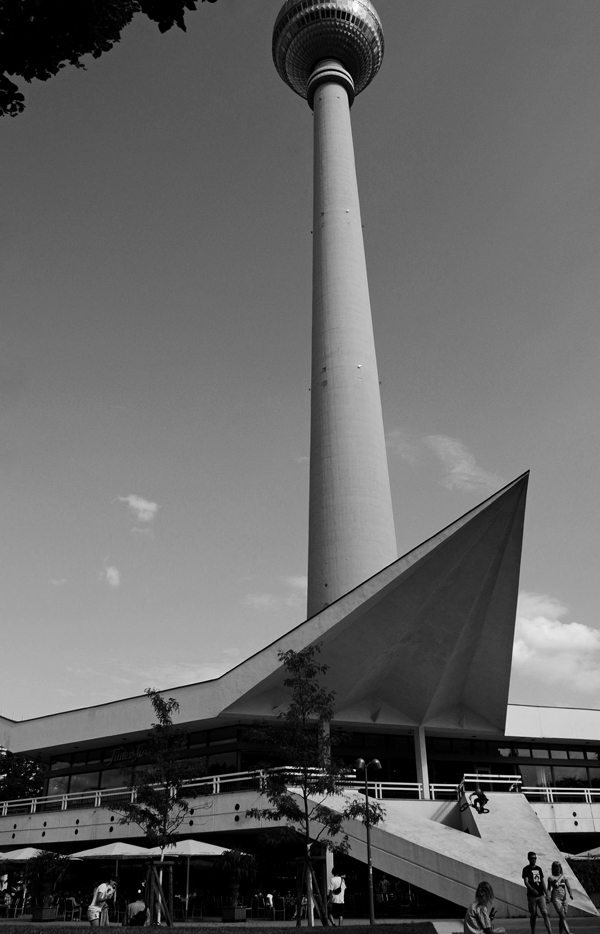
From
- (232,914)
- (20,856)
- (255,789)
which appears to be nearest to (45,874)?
(20,856)

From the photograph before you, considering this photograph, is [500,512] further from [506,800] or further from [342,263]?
[342,263]

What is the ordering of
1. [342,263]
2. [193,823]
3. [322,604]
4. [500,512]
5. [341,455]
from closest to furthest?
[193,823], [500,512], [322,604], [341,455], [342,263]

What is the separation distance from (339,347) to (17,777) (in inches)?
1268

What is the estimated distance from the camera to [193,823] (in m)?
25.5

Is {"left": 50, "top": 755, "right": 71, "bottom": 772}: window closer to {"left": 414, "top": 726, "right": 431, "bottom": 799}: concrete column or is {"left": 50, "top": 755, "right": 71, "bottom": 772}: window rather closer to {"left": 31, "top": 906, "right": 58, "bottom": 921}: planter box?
{"left": 31, "top": 906, "right": 58, "bottom": 921}: planter box

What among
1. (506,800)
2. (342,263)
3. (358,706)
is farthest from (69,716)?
(342,263)

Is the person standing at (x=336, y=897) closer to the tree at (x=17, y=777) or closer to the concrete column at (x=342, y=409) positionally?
the concrete column at (x=342, y=409)

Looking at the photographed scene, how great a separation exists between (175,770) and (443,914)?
836 centimetres

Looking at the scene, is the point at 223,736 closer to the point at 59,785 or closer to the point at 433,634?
the point at 433,634

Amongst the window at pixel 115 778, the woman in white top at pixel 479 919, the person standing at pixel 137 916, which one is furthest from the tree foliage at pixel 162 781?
the woman in white top at pixel 479 919

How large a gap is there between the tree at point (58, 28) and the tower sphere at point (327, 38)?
54.5 meters

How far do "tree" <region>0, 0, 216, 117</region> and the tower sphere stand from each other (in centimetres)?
5452

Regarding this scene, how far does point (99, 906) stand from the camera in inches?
804

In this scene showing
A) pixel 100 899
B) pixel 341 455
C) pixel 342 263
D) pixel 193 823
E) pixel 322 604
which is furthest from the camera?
pixel 342 263
